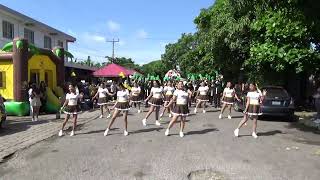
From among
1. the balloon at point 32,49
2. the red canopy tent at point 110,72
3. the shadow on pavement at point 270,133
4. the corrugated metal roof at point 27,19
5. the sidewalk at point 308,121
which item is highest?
the corrugated metal roof at point 27,19

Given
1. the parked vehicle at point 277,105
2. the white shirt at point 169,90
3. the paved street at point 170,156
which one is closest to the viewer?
the paved street at point 170,156

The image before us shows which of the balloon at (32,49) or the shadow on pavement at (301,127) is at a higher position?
the balloon at (32,49)

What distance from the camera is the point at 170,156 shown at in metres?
11.6

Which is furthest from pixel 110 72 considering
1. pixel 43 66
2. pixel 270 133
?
pixel 270 133

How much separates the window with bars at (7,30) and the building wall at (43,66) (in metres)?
6.84

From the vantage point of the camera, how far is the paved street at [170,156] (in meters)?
9.79

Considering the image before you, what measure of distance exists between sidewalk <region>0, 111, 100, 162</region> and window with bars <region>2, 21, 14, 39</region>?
479 inches

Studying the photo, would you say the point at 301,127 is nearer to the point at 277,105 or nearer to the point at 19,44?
the point at 277,105

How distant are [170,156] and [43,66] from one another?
657 inches

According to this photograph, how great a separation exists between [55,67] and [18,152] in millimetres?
15997

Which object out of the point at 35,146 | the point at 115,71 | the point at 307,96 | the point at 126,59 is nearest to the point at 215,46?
the point at 307,96

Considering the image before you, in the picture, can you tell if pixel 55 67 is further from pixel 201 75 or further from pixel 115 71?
pixel 201 75

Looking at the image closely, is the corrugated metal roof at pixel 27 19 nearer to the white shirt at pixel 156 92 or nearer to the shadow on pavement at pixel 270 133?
the white shirt at pixel 156 92

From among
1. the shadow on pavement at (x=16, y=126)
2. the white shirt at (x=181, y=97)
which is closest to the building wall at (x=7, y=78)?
the shadow on pavement at (x=16, y=126)
